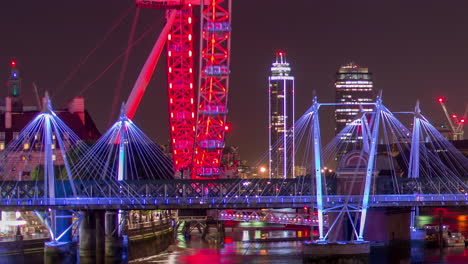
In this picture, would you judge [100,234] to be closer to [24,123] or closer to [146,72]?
[146,72]

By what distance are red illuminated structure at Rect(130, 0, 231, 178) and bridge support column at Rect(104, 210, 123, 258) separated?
23.2 meters

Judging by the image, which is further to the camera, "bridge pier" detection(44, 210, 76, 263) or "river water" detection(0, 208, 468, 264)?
"river water" detection(0, 208, 468, 264)

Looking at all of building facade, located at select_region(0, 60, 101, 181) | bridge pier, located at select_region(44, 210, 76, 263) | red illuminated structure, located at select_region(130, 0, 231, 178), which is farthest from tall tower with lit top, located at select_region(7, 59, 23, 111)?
bridge pier, located at select_region(44, 210, 76, 263)

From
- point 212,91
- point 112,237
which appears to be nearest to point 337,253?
point 112,237

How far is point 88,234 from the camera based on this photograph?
81.6 m

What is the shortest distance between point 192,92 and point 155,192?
31.8m

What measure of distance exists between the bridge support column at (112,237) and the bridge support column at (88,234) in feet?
12.0

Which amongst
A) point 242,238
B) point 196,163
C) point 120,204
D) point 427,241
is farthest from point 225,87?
point 120,204

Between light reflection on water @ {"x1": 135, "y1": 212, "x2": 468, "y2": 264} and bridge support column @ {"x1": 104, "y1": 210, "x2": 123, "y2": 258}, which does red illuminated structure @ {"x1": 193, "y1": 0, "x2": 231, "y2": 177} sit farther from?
bridge support column @ {"x1": 104, "y1": 210, "x2": 123, "y2": 258}

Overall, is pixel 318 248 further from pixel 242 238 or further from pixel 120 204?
pixel 242 238

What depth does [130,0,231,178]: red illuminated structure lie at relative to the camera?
105438mm

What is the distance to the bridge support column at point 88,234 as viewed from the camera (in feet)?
266

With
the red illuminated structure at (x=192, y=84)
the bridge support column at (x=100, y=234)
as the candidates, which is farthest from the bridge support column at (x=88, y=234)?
the red illuminated structure at (x=192, y=84)

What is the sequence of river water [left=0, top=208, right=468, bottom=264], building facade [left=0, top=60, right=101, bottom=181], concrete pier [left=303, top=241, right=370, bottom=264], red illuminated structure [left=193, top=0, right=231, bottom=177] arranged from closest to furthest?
1. concrete pier [left=303, top=241, right=370, bottom=264]
2. river water [left=0, top=208, right=468, bottom=264]
3. red illuminated structure [left=193, top=0, right=231, bottom=177]
4. building facade [left=0, top=60, right=101, bottom=181]
